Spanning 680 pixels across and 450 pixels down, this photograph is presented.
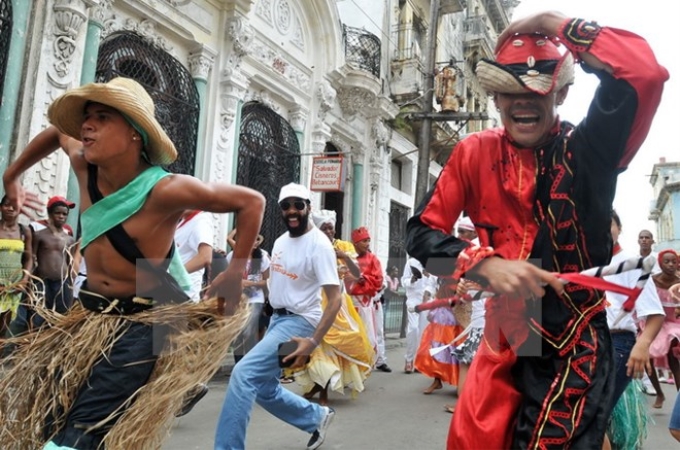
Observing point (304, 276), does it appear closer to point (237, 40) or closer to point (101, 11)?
point (101, 11)

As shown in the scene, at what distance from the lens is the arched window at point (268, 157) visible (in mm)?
12172

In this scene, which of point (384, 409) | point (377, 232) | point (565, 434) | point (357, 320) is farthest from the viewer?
point (377, 232)

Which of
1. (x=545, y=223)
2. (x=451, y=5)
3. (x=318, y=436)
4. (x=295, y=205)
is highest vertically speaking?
(x=451, y=5)

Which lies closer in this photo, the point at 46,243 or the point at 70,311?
the point at 70,311

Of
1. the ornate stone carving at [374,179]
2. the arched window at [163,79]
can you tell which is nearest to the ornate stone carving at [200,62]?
the arched window at [163,79]

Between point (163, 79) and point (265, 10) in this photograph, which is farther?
point (265, 10)

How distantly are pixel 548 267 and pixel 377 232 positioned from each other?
49.7 ft

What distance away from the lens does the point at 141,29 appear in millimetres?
9562

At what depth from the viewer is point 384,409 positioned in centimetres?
649

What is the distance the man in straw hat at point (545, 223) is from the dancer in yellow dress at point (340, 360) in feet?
14.9

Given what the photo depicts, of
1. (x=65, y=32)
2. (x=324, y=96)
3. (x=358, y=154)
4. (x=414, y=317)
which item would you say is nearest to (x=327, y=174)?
(x=324, y=96)

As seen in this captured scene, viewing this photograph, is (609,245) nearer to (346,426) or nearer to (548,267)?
(548,267)

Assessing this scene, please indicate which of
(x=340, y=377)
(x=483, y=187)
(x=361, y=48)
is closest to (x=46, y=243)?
(x=340, y=377)

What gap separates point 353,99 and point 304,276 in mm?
11512
